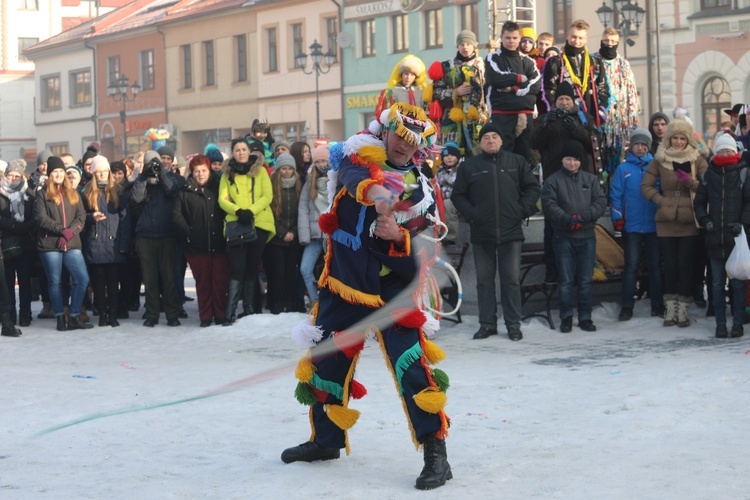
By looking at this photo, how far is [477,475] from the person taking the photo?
6332 millimetres

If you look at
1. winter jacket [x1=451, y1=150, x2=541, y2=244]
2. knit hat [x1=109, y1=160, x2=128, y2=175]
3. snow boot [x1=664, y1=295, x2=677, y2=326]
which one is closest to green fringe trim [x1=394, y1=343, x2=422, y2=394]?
Answer: winter jacket [x1=451, y1=150, x2=541, y2=244]

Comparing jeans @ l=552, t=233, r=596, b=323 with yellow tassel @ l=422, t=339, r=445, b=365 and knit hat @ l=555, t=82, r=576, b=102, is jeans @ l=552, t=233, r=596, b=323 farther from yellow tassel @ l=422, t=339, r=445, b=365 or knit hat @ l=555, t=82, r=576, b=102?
yellow tassel @ l=422, t=339, r=445, b=365

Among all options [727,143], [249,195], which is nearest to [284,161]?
[249,195]

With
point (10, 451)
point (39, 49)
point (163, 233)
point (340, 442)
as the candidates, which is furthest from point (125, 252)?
point (39, 49)

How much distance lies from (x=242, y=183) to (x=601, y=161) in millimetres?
4015

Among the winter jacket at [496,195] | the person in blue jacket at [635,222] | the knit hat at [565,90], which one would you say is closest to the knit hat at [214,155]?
the winter jacket at [496,195]

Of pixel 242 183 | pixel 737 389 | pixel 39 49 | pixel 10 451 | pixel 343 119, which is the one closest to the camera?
pixel 10 451

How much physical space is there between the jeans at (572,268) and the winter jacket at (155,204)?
430cm

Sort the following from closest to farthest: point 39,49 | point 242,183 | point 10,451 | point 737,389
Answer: point 10,451 → point 737,389 → point 242,183 → point 39,49

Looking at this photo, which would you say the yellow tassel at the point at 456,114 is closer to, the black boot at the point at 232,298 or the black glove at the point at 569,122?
the black glove at the point at 569,122

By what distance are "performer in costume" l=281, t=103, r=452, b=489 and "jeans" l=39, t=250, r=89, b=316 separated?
24.4ft

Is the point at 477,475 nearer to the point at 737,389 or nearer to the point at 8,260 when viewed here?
the point at 737,389

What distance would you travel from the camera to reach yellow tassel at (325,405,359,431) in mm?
6645

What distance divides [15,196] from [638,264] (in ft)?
21.8
